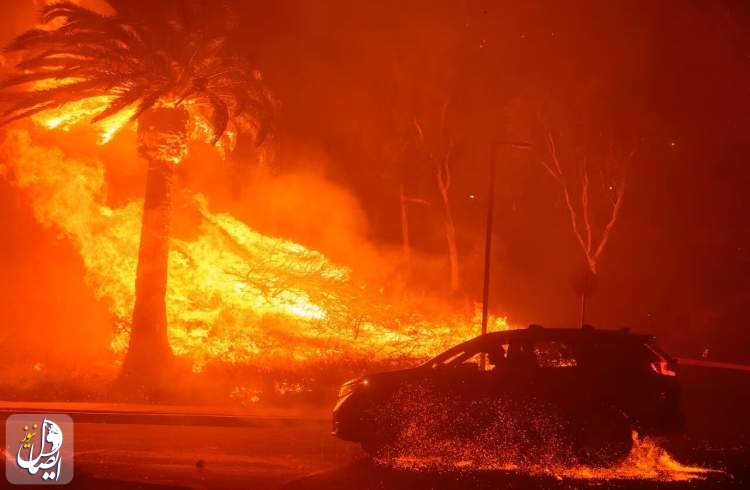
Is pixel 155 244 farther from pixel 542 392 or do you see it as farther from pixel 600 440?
pixel 600 440

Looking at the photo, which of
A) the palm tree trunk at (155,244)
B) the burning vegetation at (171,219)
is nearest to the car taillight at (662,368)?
the burning vegetation at (171,219)

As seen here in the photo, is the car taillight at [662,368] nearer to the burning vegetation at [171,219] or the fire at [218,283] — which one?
the burning vegetation at [171,219]

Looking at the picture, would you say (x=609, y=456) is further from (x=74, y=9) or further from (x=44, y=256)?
(x=44, y=256)

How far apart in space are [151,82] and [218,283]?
7.07 meters

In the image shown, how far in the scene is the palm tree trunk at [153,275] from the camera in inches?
765

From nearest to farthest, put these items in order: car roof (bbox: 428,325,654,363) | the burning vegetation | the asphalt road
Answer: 1. the asphalt road
2. car roof (bbox: 428,325,654,363)
3. the burning vegetation

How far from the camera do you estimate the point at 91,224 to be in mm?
23141

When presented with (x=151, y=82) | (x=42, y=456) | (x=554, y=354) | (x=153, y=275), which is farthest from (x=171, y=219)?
(x=42, y=456)

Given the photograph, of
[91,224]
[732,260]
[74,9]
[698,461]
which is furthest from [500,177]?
[698,461]

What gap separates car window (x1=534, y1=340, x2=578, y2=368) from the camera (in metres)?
10.9

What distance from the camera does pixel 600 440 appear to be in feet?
34.6

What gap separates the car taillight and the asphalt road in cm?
115

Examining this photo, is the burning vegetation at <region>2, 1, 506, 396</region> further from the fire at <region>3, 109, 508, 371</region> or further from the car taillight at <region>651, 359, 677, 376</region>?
the car taillight at <region>651, 359, 677, 376</region>

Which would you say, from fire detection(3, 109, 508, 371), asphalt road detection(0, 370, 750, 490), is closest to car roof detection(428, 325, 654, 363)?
asphalt road detection(0, 370, 750, 490)
